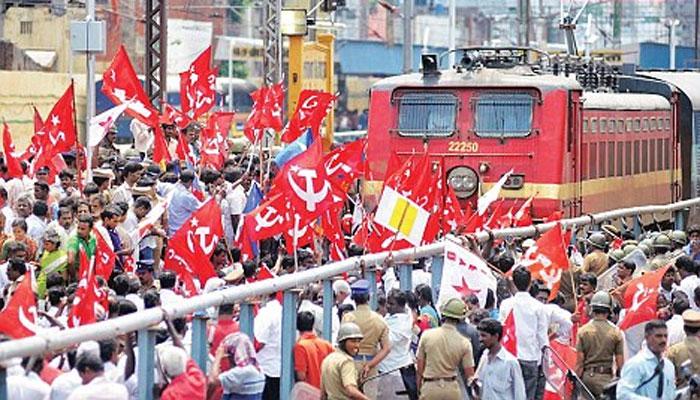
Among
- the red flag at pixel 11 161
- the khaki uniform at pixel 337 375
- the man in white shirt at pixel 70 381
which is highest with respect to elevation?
the red flag at pixel 11 161

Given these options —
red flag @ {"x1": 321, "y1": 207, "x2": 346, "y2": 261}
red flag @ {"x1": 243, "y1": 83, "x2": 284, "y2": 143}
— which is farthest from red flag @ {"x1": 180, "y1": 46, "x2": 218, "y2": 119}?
red flag @ {"x1": 321, "y1": 207, "x2": 346, "y2": 261}

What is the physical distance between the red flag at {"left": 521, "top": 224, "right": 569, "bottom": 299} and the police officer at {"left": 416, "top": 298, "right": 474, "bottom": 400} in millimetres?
3048

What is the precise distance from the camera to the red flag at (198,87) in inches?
988

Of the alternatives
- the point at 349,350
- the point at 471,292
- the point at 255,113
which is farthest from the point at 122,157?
the point at 349,350

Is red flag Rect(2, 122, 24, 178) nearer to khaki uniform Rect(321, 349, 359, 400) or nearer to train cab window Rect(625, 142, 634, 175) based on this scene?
khaki uniform Rect(321, 349, 359, 400)

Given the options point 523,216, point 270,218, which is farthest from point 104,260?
point 523,216

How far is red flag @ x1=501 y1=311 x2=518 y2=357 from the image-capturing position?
15.1m

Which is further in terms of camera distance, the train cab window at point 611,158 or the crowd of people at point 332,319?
the train cab window at point 611,158

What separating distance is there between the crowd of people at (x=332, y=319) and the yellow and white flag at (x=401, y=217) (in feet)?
1.17

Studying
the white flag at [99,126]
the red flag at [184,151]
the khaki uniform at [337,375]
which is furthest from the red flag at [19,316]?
the red flag at [184,151]

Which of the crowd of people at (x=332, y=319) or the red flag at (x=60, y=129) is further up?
the red flag at (x=60, y=129)

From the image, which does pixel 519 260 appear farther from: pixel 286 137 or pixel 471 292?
pixel 286 137

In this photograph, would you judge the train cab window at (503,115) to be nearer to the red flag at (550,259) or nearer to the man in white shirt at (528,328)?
the red flag at (550,259)

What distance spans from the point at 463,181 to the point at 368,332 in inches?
459
